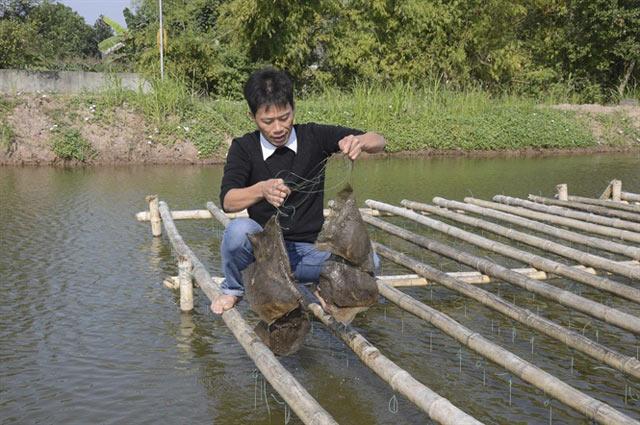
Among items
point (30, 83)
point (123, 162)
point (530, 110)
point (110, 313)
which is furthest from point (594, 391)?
point (30, 83)

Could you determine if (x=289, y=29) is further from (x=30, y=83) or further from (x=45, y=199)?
(x=45, y=199)

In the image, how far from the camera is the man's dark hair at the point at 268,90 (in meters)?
3.84

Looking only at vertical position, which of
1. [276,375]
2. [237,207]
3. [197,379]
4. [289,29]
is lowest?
[197,379]

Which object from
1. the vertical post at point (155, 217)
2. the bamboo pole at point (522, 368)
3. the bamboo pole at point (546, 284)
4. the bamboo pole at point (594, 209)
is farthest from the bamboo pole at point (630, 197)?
the vertical post at point (155, 217)

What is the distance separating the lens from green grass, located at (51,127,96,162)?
15732 millimetres

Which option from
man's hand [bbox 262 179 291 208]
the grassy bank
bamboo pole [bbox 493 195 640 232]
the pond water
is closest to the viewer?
man's hand [bbox 262 179 291 208]

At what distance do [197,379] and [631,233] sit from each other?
16.6 ft

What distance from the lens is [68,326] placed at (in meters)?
5.68

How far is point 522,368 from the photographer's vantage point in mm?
3998

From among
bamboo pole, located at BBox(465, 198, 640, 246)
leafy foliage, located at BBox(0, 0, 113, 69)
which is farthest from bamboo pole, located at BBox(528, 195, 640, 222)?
leafy foliage, located at BBox(0, 0, 113, 69)

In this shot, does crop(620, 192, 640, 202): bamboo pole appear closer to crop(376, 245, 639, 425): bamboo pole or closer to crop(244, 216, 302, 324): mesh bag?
crop(376, 245, 639, 425): bamboo pole

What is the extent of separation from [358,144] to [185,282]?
2.60 m

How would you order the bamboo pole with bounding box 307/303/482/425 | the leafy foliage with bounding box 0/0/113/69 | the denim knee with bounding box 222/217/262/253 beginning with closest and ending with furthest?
the bamboo pole with bounding box 307/303/482/425, the denim knee with bounding box 222/217/262/253, the leafy foliage with bounding box 0/0/113/69

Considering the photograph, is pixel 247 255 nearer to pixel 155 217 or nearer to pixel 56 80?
pixel 155 217
